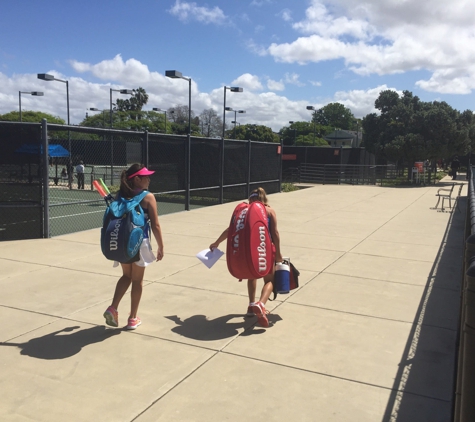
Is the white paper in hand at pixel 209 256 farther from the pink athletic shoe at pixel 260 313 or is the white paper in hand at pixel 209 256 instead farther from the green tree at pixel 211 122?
the green tree at pixel 211 122

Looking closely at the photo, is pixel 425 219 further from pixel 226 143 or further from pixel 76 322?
pixel 76 322

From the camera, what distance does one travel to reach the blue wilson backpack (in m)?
4.20

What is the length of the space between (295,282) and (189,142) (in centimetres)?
896

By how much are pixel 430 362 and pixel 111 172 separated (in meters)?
14.3

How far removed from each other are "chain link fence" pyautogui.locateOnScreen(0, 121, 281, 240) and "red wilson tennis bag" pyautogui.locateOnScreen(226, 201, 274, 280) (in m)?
3.97

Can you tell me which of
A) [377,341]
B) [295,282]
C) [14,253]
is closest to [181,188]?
[14,253]

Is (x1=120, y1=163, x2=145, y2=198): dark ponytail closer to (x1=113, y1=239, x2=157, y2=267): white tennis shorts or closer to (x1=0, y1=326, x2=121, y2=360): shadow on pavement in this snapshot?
(x1=113, y1=239, x2=157, y2=267): white tennis shorts

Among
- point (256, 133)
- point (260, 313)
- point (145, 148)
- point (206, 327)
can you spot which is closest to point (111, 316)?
point (206, 327)

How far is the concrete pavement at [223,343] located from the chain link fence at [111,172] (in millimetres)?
1016

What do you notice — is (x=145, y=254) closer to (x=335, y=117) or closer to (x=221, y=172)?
(x=221, y=172)

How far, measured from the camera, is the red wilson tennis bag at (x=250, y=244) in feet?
15.1

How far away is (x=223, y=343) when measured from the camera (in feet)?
14.6

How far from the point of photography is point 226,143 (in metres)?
15.9

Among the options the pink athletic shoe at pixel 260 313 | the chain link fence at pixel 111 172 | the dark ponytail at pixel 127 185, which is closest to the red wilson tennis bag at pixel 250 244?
the pink athletic shoe at pixel 260 313
